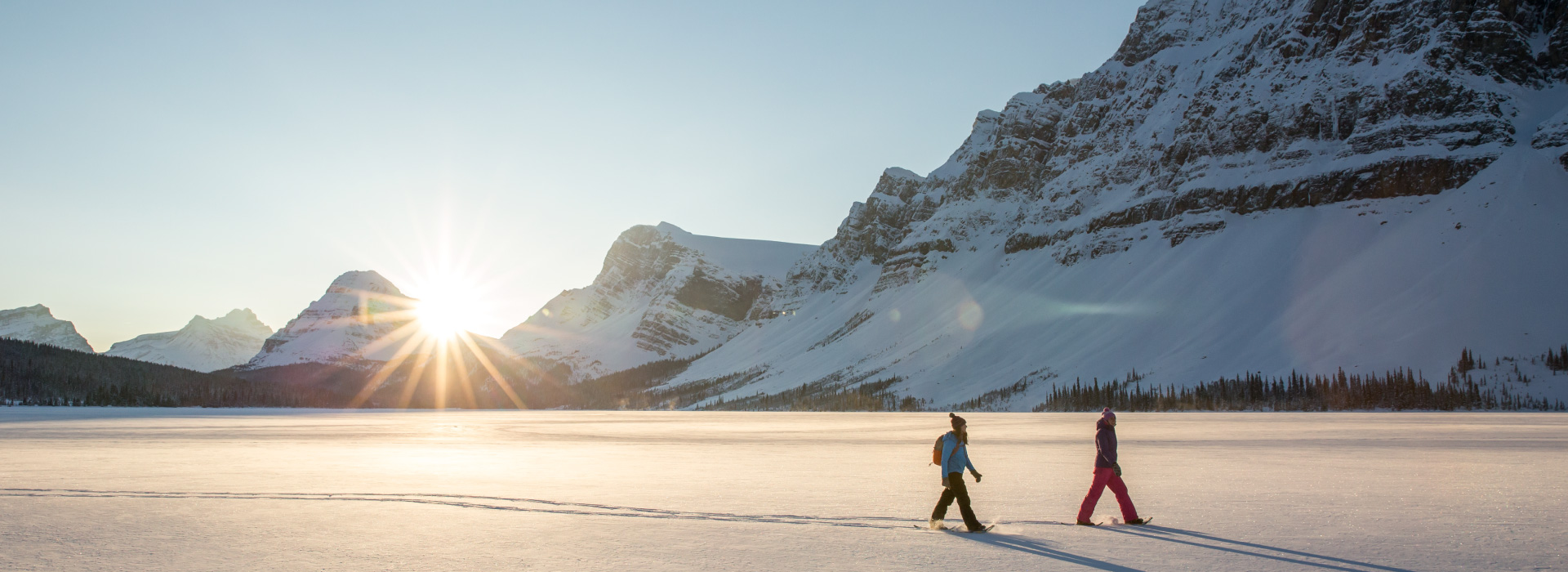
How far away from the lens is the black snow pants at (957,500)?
53.8ft

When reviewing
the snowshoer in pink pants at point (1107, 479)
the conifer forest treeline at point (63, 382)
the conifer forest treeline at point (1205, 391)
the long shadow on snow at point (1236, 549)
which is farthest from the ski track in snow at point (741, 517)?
the conifer forest treeline at point (63, 382)

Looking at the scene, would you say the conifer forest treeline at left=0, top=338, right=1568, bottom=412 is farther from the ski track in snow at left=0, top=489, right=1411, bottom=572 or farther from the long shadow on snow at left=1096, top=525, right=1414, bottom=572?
the ski track in snow at left=0, top=489, right=1411, bottom=572

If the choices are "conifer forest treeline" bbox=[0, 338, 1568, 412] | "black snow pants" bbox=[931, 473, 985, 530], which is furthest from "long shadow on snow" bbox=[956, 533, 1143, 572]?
"conifer forest treeline" bbox=[0, 338, 1568, 412]

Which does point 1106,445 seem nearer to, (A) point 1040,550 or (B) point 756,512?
(A) point 1040,550

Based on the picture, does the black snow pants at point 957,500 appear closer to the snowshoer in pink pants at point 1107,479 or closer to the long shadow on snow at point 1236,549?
the snowshoer in pink pants at point 1107,479

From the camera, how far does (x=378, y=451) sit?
38.7 metres

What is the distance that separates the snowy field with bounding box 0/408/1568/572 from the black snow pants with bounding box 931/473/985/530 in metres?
0.50

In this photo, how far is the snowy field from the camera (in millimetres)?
13555

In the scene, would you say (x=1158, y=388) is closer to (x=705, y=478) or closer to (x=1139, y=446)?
(x=1139, y=446)

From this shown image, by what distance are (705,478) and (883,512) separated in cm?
849

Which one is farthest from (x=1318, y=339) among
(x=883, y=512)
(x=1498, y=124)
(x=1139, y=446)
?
(x=883, y=512)

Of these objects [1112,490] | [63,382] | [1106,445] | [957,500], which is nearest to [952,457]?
[957,500]

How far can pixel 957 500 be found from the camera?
16.6 metres

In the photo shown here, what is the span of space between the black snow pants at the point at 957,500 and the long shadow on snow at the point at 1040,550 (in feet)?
1.04
